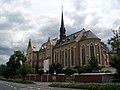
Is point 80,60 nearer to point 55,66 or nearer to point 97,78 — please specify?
point 55,66

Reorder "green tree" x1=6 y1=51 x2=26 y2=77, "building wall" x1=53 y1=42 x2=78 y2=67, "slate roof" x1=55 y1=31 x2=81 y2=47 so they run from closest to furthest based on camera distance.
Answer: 1. "green tree" x1=6 y1=51 x2=26 y2=77
2. "building wall" x1=53 y1=42 x2=78 y2=67
3. "slate roof" x1=55 y1=31 x2=81 y2=47

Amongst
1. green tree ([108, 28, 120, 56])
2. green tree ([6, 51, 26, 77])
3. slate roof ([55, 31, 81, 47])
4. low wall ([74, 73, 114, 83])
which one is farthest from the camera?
slate roof ([55, 31, 81, 47])

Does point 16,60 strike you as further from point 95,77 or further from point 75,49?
point 95,77

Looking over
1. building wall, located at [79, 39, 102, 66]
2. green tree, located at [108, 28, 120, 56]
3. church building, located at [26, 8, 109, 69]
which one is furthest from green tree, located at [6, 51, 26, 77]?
green tree, located at [108, 28, 120, 56]

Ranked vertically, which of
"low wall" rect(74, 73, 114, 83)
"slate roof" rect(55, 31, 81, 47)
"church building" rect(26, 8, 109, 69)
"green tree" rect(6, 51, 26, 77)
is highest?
"slate roof" rect(55, 31, 81, 47)

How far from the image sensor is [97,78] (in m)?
53.3

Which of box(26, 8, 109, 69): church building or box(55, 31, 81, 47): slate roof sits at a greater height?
box(55, 31, 81, 47): slate roof

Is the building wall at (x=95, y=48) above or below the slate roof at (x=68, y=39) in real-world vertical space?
below

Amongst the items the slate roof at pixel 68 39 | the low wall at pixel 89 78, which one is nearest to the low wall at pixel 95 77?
the low wall at pixel 89 78

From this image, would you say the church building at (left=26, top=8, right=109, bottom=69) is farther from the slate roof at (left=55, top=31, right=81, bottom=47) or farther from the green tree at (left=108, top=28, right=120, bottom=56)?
the green tree at (left=108, top=28, right=120, bottom=56)

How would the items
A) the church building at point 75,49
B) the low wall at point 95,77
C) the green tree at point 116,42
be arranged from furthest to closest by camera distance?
1. the church building at point 75,49
2. the low wall at point 95,77
3. the green tree at point 116,42

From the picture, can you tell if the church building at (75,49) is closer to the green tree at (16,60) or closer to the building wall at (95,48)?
the building wall at (95,48)

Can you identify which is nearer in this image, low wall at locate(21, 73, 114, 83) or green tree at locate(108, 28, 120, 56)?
green tree at locate(108, 28, 120, 56)

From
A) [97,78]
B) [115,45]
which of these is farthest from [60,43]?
[115,45]
